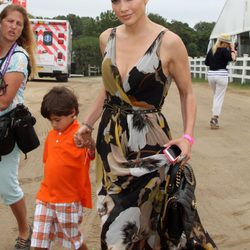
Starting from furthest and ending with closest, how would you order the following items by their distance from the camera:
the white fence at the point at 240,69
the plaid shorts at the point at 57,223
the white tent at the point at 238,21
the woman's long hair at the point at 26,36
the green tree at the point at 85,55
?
1. the green tree at the point at 85,55
2. the white tent at the point at 238,21
3. the white fence at the point at 240,69
4. the woman's long hair at the point at 26,36
5. the plaid shorts at the point at 57,223

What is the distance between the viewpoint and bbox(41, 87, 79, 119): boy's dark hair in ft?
11.4

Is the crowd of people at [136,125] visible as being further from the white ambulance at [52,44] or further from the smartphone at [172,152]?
the white ambulance at [52,44]

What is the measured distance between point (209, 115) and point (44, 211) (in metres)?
8.88

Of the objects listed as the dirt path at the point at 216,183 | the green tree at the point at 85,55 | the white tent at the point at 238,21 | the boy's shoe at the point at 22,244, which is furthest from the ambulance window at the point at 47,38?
the boy's shoe at the point at 22,244

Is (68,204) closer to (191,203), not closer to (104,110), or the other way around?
(104,110)

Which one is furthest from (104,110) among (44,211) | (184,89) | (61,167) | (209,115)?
(209,115)

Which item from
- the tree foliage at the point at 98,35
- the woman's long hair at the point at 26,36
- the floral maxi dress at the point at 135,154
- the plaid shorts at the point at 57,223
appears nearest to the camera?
the floral maxi dress at the point at 135,154

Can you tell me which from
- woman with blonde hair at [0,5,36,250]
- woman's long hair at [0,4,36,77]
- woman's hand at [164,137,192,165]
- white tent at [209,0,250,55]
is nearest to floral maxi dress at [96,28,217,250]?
woman's hand at [164,137,192,165]

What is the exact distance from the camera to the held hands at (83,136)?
321cm

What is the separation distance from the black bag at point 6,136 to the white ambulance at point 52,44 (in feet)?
63.2

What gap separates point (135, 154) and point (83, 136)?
1.77 ft

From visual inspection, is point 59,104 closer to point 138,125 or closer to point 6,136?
point 6,136

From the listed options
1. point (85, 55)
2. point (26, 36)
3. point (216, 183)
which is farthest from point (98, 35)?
point (26, 36)

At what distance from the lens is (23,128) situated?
12.4ft
